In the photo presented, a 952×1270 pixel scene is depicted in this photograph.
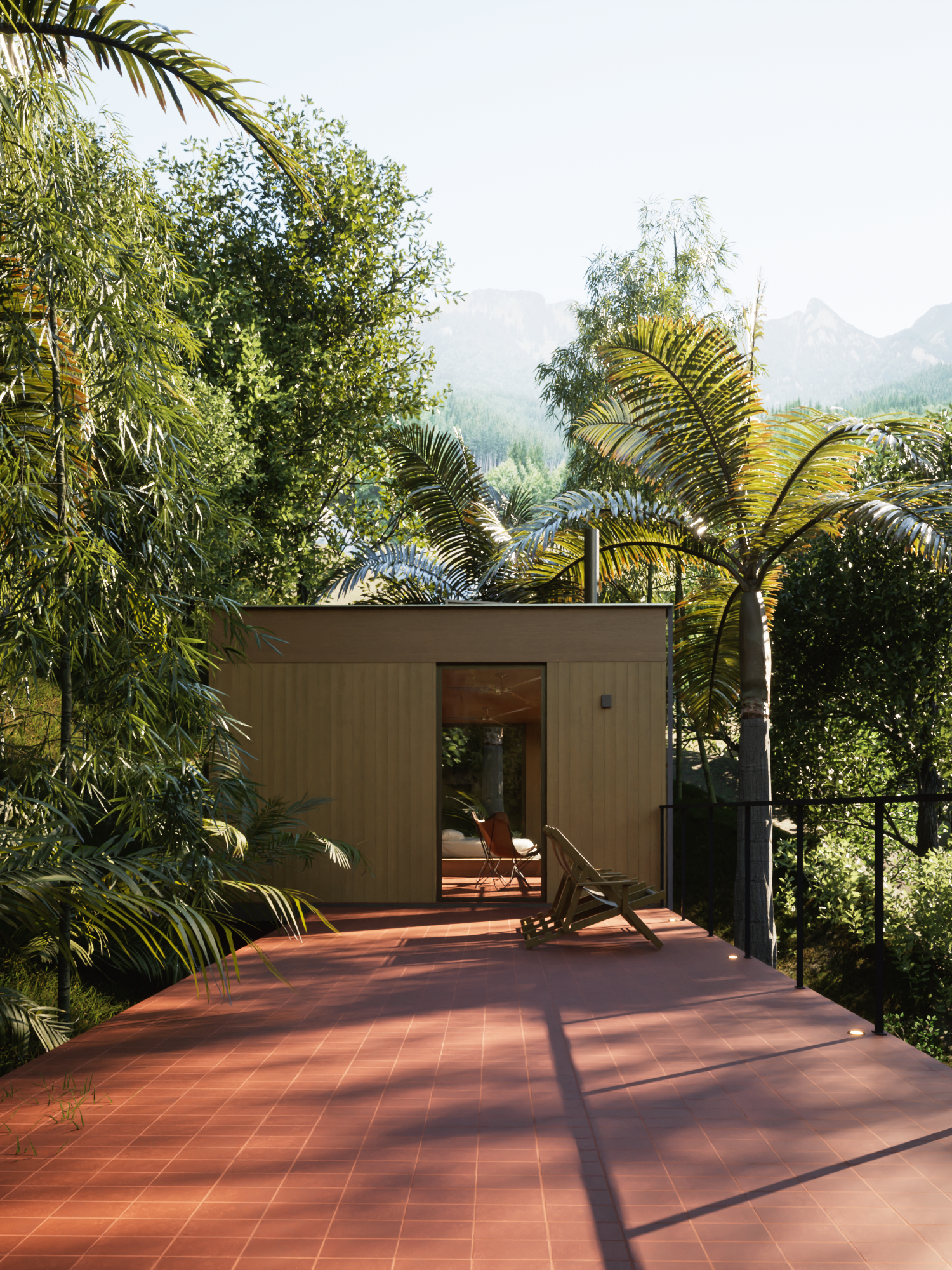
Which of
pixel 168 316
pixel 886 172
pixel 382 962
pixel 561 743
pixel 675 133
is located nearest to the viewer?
pixel 168 316

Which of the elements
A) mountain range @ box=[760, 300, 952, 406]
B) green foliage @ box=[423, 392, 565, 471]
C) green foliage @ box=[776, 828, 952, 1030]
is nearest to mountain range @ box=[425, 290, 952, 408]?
mountain range @ box=[760, 300, 952, 406]

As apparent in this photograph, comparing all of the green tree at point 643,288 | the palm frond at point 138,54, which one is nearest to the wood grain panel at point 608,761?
the palm frond at point 138,54

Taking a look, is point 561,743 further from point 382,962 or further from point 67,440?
point 67,440

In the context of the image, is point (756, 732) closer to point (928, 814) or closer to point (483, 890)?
point (483, 890)

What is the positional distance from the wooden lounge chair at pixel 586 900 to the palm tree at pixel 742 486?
2.20 m

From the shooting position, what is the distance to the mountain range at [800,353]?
266ft

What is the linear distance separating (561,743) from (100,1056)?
15.8ft

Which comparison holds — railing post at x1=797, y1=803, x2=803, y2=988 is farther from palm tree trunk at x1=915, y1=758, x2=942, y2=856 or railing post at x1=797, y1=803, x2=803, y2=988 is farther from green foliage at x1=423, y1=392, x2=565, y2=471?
green foliage at x1=423, y1=392, x2=565, y2=471

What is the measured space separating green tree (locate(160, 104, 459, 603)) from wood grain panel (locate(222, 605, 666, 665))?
5888 millimetres

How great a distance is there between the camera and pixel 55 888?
3537mm

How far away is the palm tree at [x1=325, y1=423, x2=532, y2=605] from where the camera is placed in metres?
12.3

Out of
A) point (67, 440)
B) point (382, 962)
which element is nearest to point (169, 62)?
point (67, 440)

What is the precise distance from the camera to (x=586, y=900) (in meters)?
6.17

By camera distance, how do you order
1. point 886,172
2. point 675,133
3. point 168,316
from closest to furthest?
point 168,316
point 675,133
point 886,172
